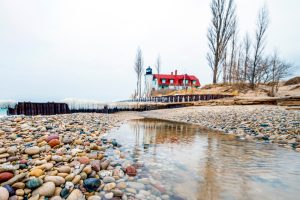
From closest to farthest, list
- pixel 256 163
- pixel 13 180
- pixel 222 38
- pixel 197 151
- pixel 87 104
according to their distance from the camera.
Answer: pixel 13 180
pixel 256 163
pixel 197 151
pixel 87 104
pixel 222 38

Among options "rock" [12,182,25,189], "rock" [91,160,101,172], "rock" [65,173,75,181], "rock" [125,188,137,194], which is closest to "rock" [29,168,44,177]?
"rock" [12,182,25,189]

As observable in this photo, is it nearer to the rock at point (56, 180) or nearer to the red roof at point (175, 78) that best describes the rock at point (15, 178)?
the rock at point (56, 180)

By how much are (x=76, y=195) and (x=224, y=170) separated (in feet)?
7.67

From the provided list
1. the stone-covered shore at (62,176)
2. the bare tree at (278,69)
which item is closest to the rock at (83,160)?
the stone-covered shore at (62,176)

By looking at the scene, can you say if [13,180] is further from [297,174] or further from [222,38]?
[222,38]

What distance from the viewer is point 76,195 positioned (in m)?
1.90

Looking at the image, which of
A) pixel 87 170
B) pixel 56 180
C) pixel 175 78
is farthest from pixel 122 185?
pixel 175 78

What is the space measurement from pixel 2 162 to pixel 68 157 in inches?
33.2

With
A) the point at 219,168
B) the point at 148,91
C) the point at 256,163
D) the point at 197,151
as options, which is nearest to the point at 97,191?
the point at 219,168

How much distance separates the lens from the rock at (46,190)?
6.11ft

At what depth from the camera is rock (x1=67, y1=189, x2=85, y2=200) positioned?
1.87m

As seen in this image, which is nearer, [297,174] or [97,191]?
[97,191]

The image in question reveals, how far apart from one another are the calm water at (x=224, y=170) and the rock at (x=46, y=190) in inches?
54.0

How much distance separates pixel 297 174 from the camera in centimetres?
272
